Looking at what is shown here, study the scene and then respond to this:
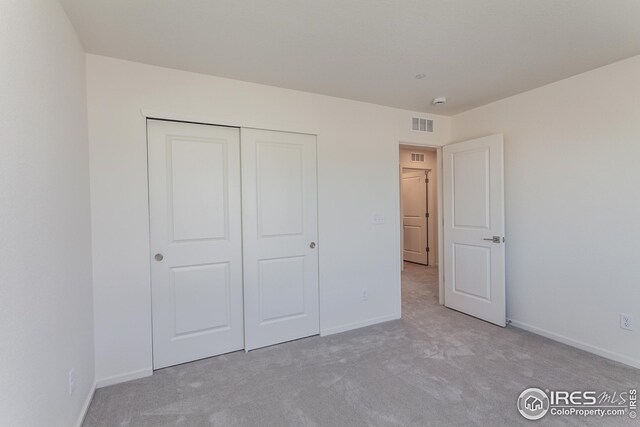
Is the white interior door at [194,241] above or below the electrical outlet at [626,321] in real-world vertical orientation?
above

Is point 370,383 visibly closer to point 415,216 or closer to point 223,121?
point 223,121

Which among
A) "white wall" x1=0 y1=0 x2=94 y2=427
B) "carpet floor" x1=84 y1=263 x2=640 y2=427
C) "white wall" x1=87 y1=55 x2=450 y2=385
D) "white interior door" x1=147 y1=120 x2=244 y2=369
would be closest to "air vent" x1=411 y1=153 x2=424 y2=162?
"white wall" x1=87 y1=55 x2=450 y2=385

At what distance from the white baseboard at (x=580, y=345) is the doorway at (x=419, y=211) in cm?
252

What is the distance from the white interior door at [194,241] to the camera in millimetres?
2443

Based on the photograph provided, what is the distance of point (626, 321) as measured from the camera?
8.04 ft

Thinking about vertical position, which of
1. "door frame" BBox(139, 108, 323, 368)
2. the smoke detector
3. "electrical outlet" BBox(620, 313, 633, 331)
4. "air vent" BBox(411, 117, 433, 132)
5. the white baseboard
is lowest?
the white baseboard

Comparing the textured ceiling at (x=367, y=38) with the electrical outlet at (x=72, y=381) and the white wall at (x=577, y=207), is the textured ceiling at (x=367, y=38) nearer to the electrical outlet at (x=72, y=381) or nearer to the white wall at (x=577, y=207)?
the white wall at (x=577, y=207)

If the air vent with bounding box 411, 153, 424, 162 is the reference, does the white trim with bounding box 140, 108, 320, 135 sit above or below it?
below

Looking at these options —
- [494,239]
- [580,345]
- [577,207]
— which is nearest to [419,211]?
[494,239]

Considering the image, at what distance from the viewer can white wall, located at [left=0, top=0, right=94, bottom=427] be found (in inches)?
43.4

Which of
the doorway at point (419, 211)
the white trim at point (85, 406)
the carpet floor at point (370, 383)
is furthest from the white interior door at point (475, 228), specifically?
the white trim at point (85, 406)

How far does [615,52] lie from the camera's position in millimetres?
2301

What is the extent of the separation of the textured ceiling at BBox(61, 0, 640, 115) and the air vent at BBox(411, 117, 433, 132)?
0.82 m

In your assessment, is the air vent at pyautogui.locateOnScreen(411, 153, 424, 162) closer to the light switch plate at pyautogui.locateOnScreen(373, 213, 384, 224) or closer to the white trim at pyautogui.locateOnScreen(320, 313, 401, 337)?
the light switch plate at pyautogui.locateOnScreen(373, 213, 384, 224)
